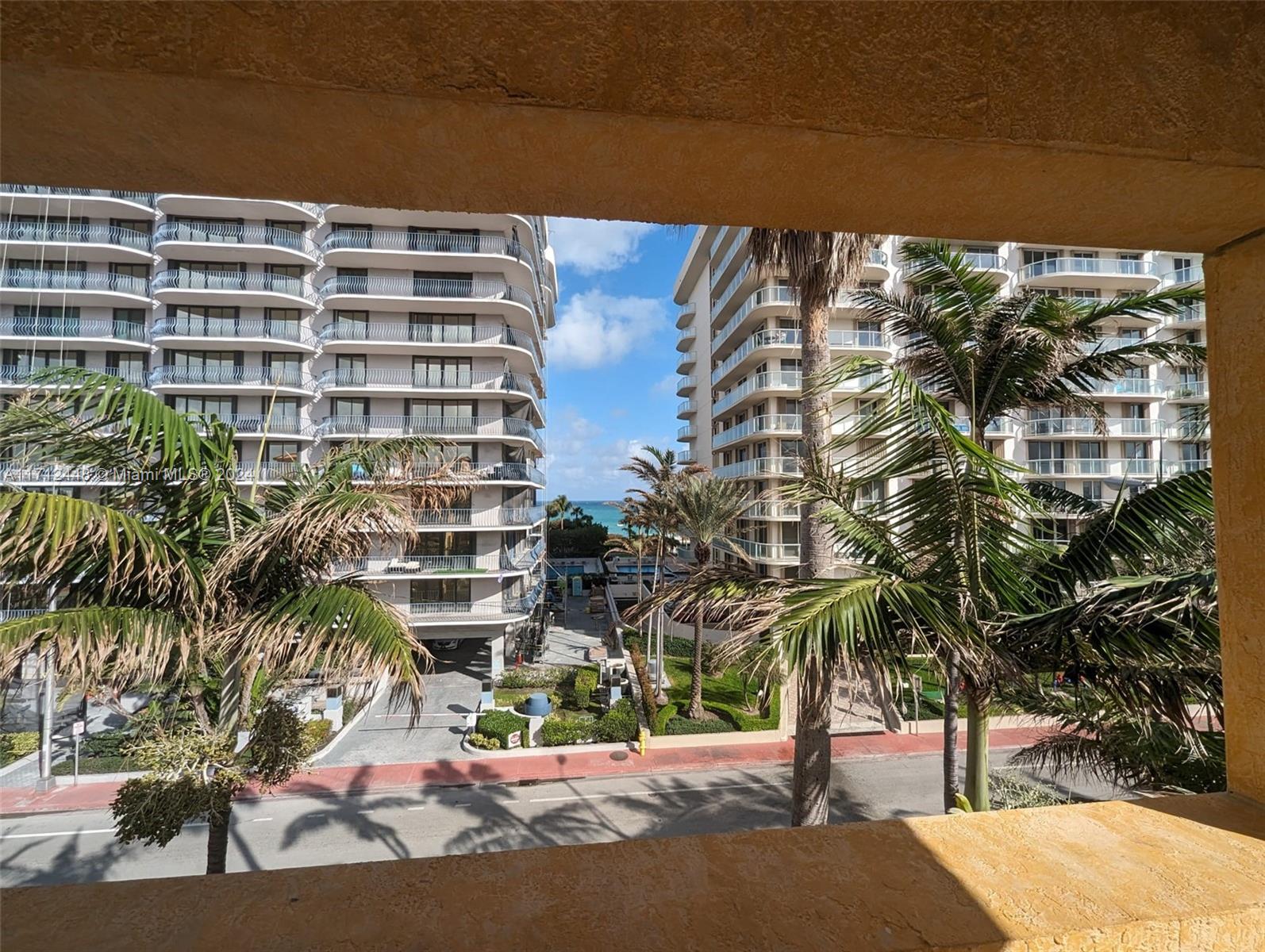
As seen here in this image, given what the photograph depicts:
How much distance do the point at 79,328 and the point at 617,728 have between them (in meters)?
23.5

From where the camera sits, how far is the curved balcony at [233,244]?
19.5 meters

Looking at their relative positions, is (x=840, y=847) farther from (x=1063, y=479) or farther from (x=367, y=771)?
(x=1063, y=479)

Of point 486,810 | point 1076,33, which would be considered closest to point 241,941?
point 1076,33

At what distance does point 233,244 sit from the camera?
1962 cm

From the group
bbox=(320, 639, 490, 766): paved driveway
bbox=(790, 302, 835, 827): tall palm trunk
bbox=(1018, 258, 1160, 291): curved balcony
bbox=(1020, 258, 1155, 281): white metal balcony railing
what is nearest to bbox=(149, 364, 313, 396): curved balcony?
bbox=(320, 639, 490, 766): paved driveway

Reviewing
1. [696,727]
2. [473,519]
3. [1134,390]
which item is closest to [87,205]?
[473,519]

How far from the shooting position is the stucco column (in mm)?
1304

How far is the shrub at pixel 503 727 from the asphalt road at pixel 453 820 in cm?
179

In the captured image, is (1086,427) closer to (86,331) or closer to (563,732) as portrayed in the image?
(563,732)

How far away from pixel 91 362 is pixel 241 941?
27452 millimetres

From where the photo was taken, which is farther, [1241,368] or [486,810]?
[486,810]

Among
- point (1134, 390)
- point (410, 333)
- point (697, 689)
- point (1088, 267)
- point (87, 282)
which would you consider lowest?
point (697, 689)

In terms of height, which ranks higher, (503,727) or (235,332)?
(235,332)

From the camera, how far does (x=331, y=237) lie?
19500mm
